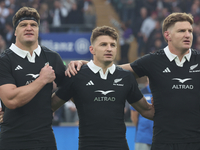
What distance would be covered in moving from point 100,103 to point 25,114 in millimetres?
842

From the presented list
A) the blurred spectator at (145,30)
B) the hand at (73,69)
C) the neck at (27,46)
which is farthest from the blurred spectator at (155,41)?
the neck at (27,46)

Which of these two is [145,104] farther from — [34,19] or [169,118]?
[34,19]

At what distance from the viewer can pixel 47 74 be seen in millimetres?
3748

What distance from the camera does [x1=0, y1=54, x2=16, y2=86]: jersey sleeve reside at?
12.0ft

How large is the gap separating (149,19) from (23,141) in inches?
412

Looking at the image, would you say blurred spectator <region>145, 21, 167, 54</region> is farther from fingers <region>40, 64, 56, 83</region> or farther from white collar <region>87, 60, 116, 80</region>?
fingers <region>40, 64, 56, 83</region>

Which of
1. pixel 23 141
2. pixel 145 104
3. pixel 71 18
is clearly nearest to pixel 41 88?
pixel 23 141

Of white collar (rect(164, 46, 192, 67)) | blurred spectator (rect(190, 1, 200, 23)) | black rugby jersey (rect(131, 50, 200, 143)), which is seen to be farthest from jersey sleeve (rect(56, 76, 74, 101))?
blurred spectator (rect(190, 1, 200, 23))

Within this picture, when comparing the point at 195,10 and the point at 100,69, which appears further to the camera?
the point at 195,10

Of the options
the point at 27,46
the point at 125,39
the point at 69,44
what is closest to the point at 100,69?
the point at 27,46

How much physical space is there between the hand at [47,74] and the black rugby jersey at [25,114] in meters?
0.11

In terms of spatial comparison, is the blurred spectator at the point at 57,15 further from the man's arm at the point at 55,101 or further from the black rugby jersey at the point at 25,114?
the black rugby jersey at the point at 25,114

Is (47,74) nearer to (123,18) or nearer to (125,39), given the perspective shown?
(125,39)

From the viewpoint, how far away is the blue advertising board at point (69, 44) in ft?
38.1
